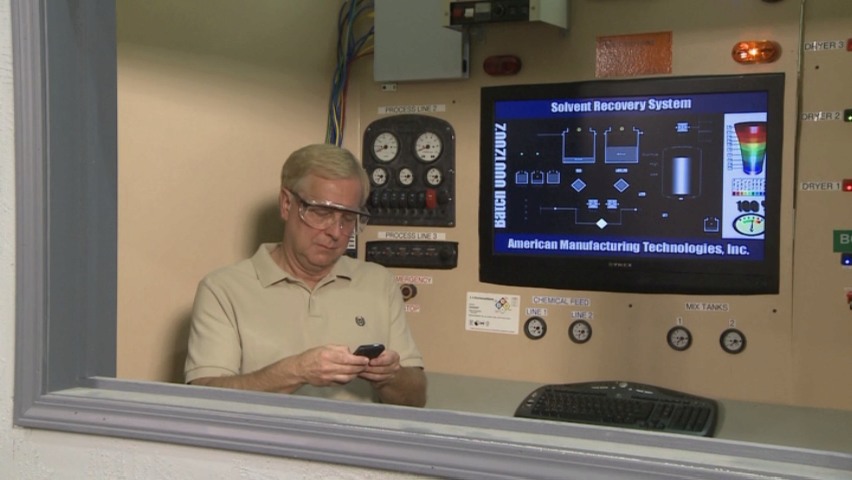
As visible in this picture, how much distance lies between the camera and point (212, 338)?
236cm

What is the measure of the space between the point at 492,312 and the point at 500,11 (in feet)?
2.94

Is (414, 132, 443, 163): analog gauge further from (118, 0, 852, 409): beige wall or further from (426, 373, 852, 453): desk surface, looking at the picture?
(426, 373, 852, 453): desk surface

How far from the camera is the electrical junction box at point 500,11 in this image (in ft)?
8.55

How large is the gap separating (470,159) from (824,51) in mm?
1033

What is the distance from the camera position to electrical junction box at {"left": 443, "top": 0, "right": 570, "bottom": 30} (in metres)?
2.61

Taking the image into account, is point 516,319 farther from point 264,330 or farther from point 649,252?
point 264,330

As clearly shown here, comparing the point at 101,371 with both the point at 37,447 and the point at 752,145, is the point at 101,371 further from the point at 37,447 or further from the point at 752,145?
the point at 752,145

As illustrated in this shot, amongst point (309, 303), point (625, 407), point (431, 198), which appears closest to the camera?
point (625, 407)

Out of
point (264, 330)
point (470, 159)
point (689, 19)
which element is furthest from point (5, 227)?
point (689, 19)

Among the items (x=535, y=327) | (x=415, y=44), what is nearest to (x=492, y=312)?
(x=535, y=327)

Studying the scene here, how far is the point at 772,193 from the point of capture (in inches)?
102

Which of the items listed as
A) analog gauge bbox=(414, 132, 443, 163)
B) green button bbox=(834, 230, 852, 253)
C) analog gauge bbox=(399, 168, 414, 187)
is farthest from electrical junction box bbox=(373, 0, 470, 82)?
green button bbox=(834, 230, 852, 253)

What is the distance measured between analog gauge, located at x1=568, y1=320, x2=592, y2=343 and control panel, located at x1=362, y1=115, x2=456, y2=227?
1.60 feet

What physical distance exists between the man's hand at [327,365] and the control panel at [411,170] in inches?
35.8
